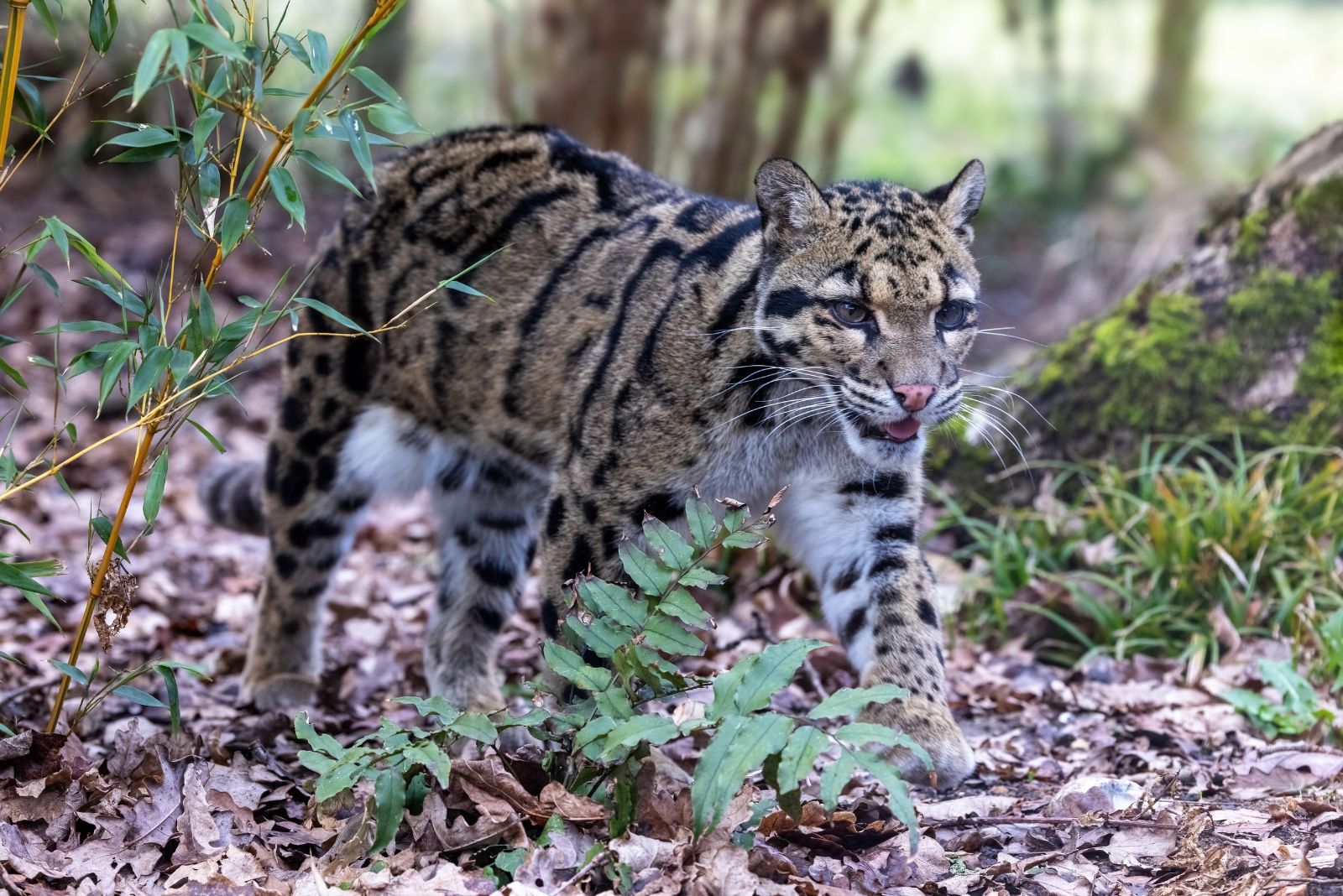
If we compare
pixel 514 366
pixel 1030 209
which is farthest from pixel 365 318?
pixel 1030 209

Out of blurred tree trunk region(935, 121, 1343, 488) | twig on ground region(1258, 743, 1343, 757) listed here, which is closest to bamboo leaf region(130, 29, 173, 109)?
twig on ground region(1258, 743, 1343, 757)

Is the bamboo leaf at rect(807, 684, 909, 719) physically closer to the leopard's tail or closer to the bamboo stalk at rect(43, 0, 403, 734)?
the bamboo stalk at rect(43, 0, 403, 734)

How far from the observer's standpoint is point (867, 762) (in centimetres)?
285

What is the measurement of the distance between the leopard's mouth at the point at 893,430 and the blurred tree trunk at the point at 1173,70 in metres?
12.4

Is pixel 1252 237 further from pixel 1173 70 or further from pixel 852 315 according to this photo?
pixel 1173 70

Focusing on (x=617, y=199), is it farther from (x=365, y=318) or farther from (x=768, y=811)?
(x=768, y=811)

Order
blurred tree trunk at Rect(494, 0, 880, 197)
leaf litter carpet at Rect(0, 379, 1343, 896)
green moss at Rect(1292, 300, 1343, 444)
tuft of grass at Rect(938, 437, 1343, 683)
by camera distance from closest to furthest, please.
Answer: leaf litter carpet at Rect(0, 379, 1343, 896)
tuft of grass at Rect(938, 437, 1343, 683)
green moss at Rect(1292, 300, 1343, 444)
blurred tree trunk at Rect(494, 0, 880, 197)

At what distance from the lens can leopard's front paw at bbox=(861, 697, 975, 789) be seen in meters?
3.96

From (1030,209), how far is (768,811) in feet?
38.0

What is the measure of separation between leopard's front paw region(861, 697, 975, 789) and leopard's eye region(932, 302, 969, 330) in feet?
3.55

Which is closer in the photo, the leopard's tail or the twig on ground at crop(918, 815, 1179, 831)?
the twig on ground at crop(918, 815, 1179, 831)

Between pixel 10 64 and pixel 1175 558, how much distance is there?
427cm

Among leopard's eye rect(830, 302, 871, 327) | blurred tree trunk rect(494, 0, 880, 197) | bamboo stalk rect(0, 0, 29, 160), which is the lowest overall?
bamboo stalk rect(0, 0, 29, 160)

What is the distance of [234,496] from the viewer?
242 inches
